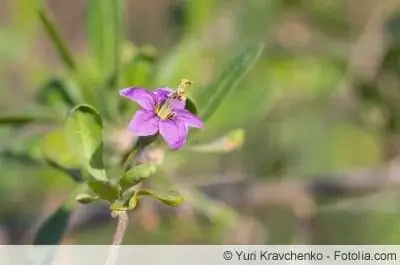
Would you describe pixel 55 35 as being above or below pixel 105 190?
above

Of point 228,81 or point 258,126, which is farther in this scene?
point 258,126

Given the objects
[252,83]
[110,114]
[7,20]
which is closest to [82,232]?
[110,114]

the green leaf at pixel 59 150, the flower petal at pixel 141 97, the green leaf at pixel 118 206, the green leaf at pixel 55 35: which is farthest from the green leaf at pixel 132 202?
the green leaf at pixel 55 35

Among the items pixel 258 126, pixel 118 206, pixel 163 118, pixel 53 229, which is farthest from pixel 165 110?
pixel 258 126

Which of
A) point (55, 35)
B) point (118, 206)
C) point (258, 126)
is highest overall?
point (258, 126)

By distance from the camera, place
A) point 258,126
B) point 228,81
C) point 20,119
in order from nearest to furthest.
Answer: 1. point 228,81
2. point 20,119
3. point 258,126

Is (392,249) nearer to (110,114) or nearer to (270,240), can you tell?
(270,240)

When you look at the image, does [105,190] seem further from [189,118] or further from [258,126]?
[258,126]
